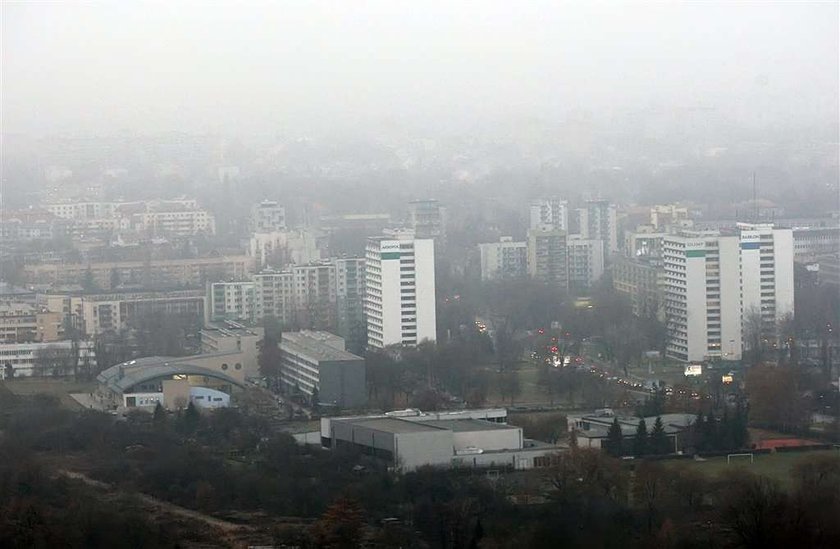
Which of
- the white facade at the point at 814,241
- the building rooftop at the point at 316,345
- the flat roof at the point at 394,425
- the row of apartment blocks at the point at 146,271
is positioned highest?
the white facade at the point at 814,241

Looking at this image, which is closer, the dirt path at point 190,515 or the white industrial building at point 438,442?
the dirt path at point 190,515

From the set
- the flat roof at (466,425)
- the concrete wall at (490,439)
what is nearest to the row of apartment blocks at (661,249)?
the flat roof at (466,425)

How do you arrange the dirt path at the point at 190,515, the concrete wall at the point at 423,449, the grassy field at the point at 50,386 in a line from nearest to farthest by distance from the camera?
the dirt path at the point at 190,515 < the concrete wall at the point at 423,449 < the grassy field at the point at 50,386

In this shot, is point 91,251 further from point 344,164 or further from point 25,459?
point 25,459

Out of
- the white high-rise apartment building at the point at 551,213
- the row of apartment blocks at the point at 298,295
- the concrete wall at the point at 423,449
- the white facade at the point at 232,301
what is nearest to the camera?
the concrete wall at the point at 423,449

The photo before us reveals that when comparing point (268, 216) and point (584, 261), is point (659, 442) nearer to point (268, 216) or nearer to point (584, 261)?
point (584, 261)

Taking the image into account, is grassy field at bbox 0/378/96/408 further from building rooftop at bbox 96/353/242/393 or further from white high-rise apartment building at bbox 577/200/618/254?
white high-rise apartment building at bbox 577/200/618/254

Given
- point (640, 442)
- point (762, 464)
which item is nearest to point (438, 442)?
point (640, 442)

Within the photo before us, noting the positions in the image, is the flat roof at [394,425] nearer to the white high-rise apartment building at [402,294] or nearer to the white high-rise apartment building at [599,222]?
the white high-rise apartment building at [402,294]
